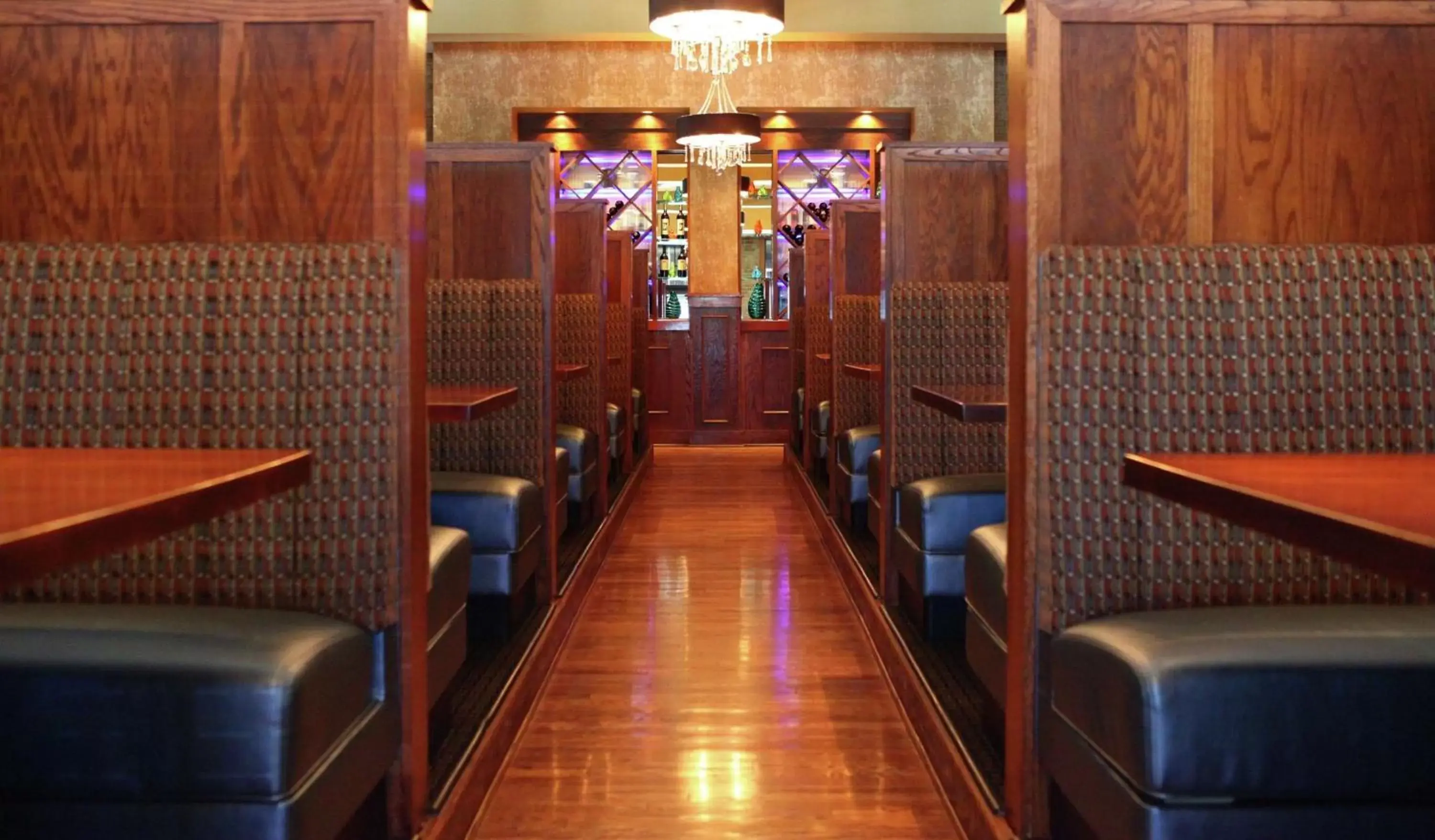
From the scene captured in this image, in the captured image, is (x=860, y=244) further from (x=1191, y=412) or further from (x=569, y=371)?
(x=1191, y=412)

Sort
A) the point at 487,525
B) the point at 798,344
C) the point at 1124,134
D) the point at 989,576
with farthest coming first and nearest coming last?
the point at 798,344
the point at 487,525
the point at 989,576
the point at 1124,134

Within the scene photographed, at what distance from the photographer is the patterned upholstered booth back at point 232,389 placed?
2025 mm

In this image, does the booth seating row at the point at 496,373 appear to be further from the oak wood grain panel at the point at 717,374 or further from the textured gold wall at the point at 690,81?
the textured gold wall at the point at 690,81

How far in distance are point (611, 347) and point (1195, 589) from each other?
5551 mm

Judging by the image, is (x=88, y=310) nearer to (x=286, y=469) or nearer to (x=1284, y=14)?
(x=286, y=469)

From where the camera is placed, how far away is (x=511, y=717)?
2.83 m

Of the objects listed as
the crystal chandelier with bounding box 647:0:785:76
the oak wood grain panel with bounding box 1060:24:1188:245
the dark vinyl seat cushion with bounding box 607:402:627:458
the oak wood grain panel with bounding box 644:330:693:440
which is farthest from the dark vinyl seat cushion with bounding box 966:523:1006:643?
the oak wood grain panel with bounding box 644:330:693:440

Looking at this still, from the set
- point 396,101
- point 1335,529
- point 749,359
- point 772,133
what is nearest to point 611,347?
point 749,359

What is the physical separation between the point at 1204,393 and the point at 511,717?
5.48ft

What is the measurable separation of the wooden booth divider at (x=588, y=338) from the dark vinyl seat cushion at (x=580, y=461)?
14 cm

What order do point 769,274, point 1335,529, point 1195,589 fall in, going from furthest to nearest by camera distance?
1. point 769,274
2. point 1195,589
3. point 1335,529

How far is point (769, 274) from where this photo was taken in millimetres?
11289

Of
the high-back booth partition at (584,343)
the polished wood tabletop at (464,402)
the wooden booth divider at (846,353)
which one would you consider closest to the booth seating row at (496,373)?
the polished wood tabletop at (464,402)

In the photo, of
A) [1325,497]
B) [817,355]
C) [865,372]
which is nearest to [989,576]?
[1325,497]
